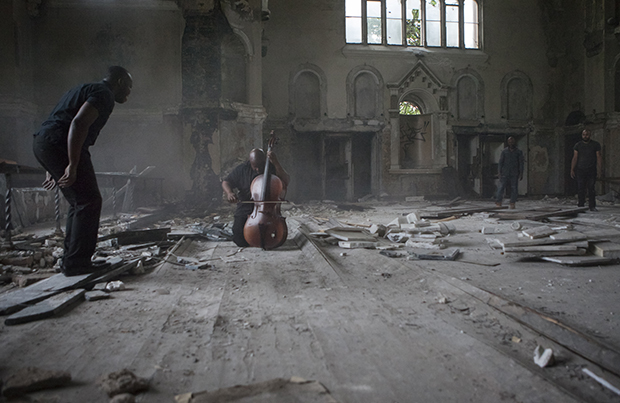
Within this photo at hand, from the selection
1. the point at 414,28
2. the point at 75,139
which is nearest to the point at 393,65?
the point at 414,28

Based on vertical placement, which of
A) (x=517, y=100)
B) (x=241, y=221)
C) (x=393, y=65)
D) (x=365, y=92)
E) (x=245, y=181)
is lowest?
(x=241, y=221)

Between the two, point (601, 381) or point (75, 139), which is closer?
point (601, 381)

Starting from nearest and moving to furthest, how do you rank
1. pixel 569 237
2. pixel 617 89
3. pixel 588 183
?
pixel 569 237 → pixel 588 183 → pixel 617 89

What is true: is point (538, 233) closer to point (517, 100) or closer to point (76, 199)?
point (76, 199)

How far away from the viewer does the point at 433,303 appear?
251cm

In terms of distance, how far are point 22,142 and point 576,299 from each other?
12.9 m

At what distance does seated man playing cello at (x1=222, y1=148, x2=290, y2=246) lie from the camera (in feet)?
15.8

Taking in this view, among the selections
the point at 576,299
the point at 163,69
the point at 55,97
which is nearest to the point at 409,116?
the point at 163,69

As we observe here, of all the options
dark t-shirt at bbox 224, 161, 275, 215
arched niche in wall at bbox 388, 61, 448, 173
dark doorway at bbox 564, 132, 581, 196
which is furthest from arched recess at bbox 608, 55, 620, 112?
dark t-shirt at bbox 224, 161, 275, 215

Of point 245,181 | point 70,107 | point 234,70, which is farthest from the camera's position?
point 234,70

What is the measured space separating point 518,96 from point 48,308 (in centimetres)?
1735

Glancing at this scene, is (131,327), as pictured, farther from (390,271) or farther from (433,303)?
(390,271)

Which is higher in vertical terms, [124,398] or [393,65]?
[393,65]

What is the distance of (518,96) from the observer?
50.9 feet
